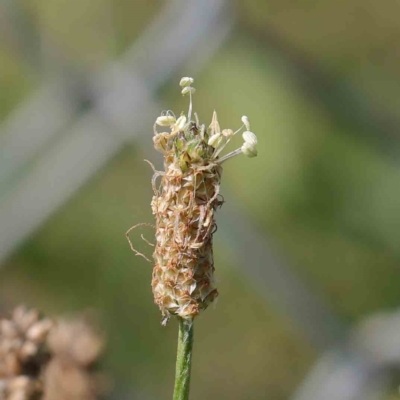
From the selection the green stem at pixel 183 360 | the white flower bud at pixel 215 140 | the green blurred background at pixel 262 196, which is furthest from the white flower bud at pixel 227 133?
the green blurred background at pixel 262 196

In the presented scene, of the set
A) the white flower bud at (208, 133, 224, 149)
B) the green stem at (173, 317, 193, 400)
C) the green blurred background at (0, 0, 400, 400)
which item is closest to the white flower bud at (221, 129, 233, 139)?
the white flower bud at (208, 133, 224, 149)

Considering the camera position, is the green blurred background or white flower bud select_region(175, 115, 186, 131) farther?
the green blurred background

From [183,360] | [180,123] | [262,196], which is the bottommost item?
[183,360]

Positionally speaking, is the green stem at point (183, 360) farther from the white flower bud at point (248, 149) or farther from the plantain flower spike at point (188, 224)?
the white flower bud at point (248, 149)

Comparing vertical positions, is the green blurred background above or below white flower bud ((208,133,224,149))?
above

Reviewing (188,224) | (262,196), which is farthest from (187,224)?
(262,196)

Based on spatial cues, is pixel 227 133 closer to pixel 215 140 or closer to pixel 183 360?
pixel 215 140

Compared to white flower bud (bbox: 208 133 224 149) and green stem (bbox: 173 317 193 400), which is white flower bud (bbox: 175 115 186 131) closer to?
white flower bud (bbox: 208 133 224 149)
